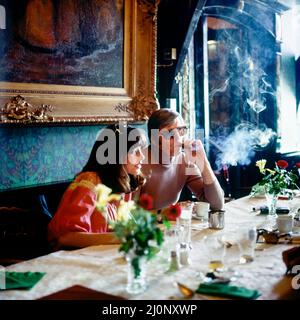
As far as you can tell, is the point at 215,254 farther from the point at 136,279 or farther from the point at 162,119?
the point at 162,119

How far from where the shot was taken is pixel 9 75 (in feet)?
9.68

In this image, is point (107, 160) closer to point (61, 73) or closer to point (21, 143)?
point (21, 143)

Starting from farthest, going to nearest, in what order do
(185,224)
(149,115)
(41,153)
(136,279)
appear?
(149,115) → (41,153) → (185,224) → (136,279)

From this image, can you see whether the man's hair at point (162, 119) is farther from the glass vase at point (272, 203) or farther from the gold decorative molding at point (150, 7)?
the gold decorative molding at point (150, 7)

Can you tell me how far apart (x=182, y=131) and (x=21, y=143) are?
1119 millimetres

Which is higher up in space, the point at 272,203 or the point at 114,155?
the point at 114,155

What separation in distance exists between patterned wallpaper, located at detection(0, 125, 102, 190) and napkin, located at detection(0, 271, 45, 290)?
4.39 ft

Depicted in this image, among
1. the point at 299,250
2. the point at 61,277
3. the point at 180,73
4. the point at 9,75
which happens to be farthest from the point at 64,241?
the point at 180,73

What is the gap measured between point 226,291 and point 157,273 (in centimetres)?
30

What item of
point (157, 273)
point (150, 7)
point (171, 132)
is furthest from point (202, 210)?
point (150, 7)

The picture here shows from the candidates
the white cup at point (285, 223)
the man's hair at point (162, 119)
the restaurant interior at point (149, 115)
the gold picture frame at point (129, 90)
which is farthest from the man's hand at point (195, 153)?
the white cup at point (285, 223)

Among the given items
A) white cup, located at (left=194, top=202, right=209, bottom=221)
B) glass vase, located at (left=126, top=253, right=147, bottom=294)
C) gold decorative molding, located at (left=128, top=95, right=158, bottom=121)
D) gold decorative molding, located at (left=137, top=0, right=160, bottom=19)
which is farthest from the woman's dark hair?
gold decorative molding, located at (left=137, top=0, right=160, bottom=19)

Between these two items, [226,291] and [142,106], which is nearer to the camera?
[226,291]

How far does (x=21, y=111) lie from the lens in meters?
3.00
